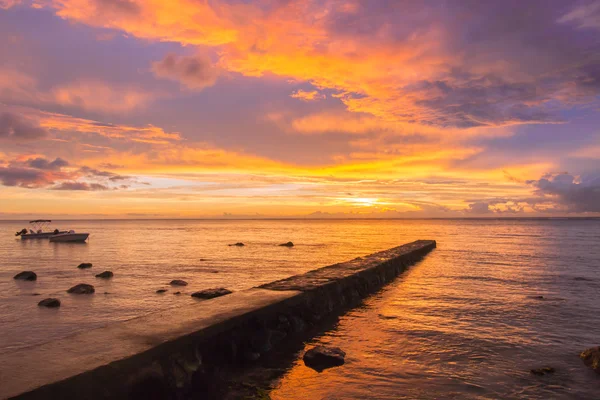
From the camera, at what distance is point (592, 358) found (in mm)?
7234

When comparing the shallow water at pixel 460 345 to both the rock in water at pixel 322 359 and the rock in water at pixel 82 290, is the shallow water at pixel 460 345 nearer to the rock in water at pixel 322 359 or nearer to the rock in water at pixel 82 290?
the rock in water at pixel 322 359

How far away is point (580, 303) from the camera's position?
13367mm

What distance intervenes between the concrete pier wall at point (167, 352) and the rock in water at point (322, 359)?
36.1 inches

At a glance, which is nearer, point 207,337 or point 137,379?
point 137,379

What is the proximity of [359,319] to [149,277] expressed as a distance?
44.9ft

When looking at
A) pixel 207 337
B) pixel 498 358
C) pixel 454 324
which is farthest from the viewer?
pixel 454 324

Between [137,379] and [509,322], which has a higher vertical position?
[137,379]

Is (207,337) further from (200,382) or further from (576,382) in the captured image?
(576,382)

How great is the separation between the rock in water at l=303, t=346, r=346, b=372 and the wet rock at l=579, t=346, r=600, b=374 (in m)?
4.32

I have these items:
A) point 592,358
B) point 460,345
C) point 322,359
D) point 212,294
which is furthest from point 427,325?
point 212,294

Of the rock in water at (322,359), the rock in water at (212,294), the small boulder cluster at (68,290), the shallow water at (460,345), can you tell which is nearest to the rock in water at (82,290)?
the small boulder cluster at (68,290)

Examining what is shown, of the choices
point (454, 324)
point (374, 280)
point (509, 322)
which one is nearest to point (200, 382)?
point (454, 324)

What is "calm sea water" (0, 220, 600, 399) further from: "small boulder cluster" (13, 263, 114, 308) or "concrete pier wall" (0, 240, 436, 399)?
"concrete pier wall" (0, 240, 436, 399)

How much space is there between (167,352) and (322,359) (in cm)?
278
